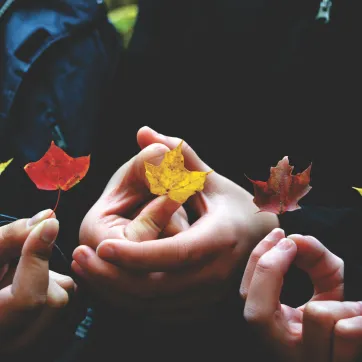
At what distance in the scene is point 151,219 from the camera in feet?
2.08

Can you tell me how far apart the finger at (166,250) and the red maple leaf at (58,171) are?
0.14 meters

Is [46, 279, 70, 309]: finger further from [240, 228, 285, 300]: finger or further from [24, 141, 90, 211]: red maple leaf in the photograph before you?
[240, 228, 285, 300]: finger

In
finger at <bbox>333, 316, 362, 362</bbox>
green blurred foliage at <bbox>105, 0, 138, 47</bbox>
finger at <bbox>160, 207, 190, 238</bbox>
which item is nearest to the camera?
finger at <bbox>333, 316, 362, 362</bbox>

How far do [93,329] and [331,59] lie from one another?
0.83 meters

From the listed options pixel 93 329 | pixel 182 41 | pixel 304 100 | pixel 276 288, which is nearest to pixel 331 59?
pixel 304 100

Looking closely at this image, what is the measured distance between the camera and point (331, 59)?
0.90 metres

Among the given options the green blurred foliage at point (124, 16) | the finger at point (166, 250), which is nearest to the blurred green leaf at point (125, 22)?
the green blurred foliage at point (124, 16)

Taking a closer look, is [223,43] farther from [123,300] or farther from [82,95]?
[123,300]

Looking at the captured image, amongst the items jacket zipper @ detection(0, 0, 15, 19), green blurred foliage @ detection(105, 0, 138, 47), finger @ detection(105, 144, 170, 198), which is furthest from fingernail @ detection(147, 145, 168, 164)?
green blurred foliage @ detection(105, 0, 138, 47)

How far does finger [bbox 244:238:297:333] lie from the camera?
534 mm

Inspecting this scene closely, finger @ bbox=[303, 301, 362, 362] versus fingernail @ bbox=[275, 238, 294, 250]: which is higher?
fingernail @ bbox=[275, 238, 294, 250]

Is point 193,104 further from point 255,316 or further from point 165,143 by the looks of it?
point 255,316

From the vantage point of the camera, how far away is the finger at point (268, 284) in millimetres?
534

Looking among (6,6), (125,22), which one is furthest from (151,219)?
(125,22)
